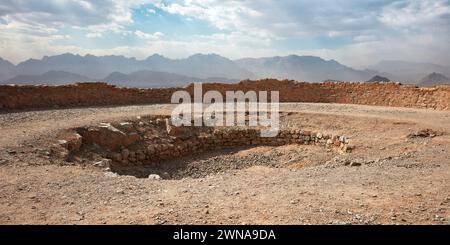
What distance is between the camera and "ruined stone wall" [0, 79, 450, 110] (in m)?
14.8

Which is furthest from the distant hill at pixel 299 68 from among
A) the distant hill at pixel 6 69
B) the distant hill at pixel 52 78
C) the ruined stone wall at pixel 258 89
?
the ruined stone wall at pixel 258 89

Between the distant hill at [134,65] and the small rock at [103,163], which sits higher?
the distant hill at [134,65]

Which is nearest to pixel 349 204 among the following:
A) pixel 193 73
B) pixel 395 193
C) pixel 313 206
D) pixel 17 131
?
pixel 313 206

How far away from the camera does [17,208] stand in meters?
5.26

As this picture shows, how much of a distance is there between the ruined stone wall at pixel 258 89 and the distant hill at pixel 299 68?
410ft

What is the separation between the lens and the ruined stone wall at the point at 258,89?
14.8 meters

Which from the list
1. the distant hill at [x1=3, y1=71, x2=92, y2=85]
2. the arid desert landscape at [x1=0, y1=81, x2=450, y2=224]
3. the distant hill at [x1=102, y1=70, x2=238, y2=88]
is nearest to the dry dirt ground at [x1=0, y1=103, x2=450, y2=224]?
the arid desert landscape at [x1=0, y1=81, x2=450, y2=224]

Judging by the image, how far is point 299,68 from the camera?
15362 centimetres

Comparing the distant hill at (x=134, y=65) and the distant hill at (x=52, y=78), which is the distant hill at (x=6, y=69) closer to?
the distant hill at (x=134, y=65)

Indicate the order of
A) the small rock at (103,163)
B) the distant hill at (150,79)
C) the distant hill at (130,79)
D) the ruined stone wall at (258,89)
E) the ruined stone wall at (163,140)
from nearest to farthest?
the small rock at (103,163), the ruined stone wall at (163,140), the ruined stone wall at (258,89), the distant hill at (130,79), the distant hill at (150,79)

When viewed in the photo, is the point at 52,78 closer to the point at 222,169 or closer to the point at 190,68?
the point at 190,68
